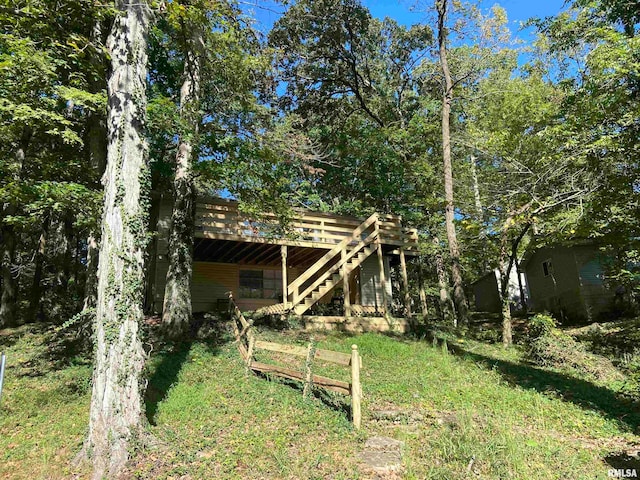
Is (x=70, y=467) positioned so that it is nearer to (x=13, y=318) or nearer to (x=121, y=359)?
(x=121, y=359)

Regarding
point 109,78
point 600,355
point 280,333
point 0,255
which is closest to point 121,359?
point 109,78

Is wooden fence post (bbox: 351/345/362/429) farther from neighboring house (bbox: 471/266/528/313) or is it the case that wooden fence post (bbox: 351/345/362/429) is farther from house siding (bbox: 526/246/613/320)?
neighboring house (bbox: 471/266/528/313)

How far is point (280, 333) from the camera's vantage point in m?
12.9

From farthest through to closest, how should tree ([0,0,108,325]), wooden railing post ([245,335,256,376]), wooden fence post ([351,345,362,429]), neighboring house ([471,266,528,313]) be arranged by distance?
neighboring house ([471,266,528,313]) → wooden railing post ([245,335,256,376]) → tree ([0,0,108,325]) → wooden fence post ([351,345,362,429])

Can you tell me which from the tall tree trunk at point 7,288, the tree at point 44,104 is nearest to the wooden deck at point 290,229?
the tree at point 44,104

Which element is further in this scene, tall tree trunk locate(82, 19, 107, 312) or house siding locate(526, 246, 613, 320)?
Result: house siding locate(526, 246, 613, 320)

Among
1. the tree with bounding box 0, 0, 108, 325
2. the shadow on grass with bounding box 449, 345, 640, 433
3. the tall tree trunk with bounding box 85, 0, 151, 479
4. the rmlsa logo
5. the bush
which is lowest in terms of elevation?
the rmlsa logo

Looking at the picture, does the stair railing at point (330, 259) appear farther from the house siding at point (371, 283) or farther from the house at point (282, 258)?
the house siding at point (371, 283)

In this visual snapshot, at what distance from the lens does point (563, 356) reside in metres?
11.1

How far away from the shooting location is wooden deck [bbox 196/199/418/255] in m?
14.2

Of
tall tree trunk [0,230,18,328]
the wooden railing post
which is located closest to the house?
the wooden railing post

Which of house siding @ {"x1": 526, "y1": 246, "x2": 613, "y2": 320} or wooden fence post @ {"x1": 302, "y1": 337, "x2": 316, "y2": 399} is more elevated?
house siding @ {"x1": 526, "y1": 246, "x2": 613, "y2": 320}

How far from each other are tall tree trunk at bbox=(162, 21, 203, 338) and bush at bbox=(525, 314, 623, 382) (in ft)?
33.0

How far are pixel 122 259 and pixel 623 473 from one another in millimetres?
7140
